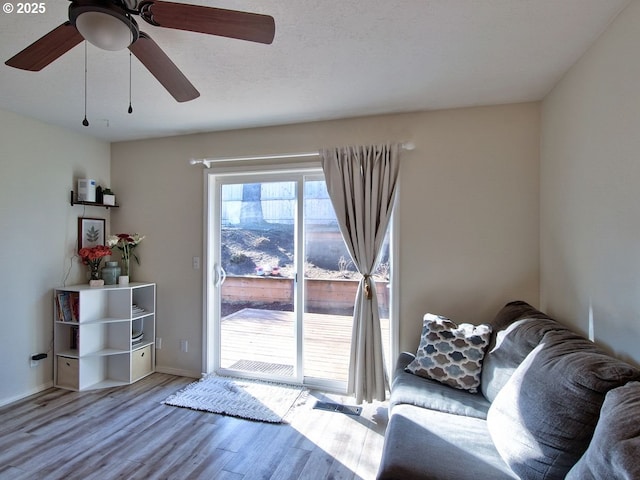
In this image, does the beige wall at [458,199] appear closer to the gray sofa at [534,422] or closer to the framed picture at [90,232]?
the gray sofa at [534,422]

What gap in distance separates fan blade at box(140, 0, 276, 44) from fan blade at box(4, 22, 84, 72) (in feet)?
1.13

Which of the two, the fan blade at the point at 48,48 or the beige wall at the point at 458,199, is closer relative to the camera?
the fan blade at the point at 48,48

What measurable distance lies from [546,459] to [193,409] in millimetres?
2480

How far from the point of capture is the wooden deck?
10.0 feet

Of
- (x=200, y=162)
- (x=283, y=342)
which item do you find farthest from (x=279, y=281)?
(x=200, y=162)

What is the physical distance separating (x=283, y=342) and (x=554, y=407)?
2.37 metres

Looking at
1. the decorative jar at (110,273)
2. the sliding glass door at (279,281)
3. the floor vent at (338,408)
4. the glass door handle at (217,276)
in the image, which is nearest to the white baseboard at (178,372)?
the sliding glass door at (279,281)

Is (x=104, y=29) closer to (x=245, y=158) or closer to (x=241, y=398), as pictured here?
(x=245, y=158)

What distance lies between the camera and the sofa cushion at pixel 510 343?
1.79 meters

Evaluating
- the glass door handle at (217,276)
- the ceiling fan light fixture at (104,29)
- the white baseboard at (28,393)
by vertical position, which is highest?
the ceiling fan light fixture at (104,29)

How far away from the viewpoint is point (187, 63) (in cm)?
202

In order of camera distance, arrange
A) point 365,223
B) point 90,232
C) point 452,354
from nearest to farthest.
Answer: point 452,354, point 365,223, point 90,232

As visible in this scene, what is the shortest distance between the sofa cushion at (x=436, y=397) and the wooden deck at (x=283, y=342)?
753 mm

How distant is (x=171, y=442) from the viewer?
88.9 inches
